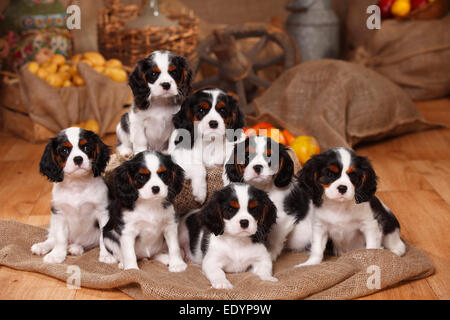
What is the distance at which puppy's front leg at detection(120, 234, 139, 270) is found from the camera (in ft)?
12.2

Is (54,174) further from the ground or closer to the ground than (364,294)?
further from the ground

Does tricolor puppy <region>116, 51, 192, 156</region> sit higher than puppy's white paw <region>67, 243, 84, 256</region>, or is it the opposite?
tricolor puppy <region>116, 51, 192, 156</region>

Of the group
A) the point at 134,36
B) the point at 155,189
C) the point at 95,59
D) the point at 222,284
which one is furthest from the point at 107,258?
the point at 134,36

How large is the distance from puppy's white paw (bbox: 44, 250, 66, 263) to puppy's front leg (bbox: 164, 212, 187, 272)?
0.66 m

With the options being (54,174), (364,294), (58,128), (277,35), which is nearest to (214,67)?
(277,35)

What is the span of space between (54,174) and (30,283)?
0.63 m

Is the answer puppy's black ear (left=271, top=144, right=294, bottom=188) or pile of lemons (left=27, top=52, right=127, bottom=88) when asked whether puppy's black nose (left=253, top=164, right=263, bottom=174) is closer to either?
puppy's black ear (left=271, top=144, right=294, bottom=188)

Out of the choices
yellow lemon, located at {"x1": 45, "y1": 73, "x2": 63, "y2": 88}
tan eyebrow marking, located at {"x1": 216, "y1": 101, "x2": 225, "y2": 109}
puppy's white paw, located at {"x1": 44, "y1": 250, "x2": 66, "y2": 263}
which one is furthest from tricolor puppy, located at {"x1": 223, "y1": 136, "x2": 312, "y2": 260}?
yellow lemon, located at {"x1": 45, "y1": 73, "x2": 63, "y2": 88}

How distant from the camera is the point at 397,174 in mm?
5812

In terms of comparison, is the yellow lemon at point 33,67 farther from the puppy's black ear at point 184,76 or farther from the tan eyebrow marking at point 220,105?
the tan eyebrow marking at point 220,105

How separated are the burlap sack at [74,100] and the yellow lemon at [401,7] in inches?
154

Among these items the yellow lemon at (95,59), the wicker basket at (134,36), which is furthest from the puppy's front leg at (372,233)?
the wicker basket at (134,36)

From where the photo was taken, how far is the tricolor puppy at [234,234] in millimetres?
3443

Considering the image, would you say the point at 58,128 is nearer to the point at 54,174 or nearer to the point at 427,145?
the point at 54,174
